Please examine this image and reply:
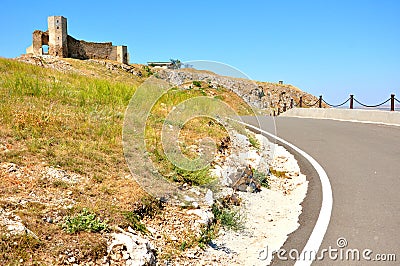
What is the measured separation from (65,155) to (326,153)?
761 cm

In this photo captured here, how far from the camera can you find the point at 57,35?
57250mm

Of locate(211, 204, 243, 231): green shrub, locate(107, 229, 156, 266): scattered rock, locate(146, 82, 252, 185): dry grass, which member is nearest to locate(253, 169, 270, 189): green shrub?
locate(146, 82, 252, 185): dry grass

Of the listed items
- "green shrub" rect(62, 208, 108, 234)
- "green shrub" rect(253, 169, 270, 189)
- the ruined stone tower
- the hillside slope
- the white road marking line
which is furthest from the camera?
the ruined stone tower

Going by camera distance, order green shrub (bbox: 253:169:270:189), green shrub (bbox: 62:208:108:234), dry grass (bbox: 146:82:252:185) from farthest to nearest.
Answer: green shrub (bbox: 253:169:270:189), dry grass (bbox: 146:82:252:185), green shrub (bbox: 62:208:108:234)

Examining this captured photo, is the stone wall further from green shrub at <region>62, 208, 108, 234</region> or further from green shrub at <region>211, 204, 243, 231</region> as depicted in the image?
green shrub at <region>62, 208, 108, 234</region>

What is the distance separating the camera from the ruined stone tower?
187ft

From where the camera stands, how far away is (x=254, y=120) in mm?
20562

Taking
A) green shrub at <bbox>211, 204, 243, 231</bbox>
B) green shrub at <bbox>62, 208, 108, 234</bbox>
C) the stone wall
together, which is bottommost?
green shrub at <bbox>211, 204, 243, 231</bbox>

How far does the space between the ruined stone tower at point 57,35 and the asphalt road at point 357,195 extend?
52518 millimetres

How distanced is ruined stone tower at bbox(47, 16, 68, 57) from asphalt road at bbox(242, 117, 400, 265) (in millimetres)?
52518

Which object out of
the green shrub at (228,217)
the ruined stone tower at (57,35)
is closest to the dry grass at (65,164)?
the green shrub at (228,217)

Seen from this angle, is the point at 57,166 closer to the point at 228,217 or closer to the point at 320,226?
the point at 228,217

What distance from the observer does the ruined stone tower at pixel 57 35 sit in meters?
57.1

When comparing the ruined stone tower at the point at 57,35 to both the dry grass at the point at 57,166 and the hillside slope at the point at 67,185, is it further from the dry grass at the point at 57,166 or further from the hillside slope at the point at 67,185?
the hillside slope at the point at 67,185
